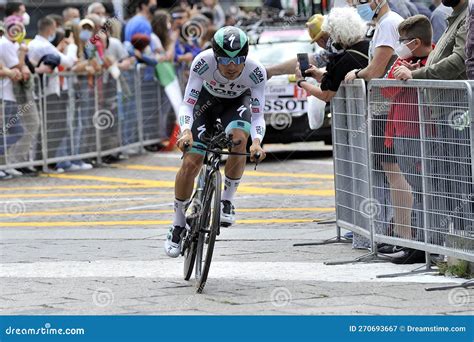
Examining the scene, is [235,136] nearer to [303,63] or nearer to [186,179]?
[186,179]

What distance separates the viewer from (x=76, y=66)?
19.5 m

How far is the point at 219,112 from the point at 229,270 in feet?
3.97

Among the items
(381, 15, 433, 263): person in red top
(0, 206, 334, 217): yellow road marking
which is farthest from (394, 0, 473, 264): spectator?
(0, 206, 334, 217): yellow road marking

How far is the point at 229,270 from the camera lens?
1015cm

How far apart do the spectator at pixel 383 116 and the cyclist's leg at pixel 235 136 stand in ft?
3.59

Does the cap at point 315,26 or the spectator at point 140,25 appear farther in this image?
the spectator at point 140,25

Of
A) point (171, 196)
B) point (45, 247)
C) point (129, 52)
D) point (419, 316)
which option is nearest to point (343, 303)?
point (419, 316)

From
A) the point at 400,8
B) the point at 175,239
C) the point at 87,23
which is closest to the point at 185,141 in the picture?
the point at 175,239

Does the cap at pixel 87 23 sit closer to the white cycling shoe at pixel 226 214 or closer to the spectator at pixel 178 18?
the spectator at pixel 178 18

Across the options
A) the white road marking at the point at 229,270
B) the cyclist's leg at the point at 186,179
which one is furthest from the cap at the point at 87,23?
the cyclist's leg at the point at 186,179

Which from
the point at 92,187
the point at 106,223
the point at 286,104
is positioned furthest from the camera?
the point at 286,104

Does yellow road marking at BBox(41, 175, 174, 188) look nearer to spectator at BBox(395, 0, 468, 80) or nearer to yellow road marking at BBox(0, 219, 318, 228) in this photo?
yellow road marking at BBox(0, 219, 318, 228)

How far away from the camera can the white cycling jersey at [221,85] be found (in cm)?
963

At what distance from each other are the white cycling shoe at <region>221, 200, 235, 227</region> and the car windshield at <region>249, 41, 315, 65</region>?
33.6 ft
